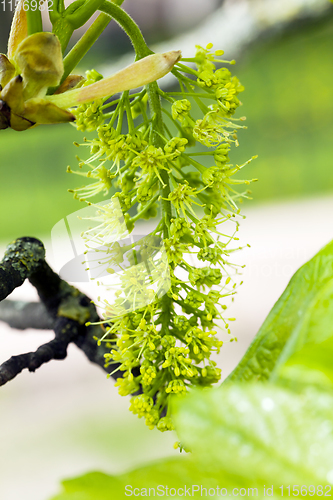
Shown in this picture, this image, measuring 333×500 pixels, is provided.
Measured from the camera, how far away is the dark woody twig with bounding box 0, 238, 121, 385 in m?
0.20

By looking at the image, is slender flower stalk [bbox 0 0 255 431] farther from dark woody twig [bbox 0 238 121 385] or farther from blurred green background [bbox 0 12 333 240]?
blurred green background [bbox 0 12 333 240]

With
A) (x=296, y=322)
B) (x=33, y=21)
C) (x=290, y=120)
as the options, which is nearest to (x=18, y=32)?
(x=33, y=21)

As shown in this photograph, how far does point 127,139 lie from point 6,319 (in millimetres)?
199

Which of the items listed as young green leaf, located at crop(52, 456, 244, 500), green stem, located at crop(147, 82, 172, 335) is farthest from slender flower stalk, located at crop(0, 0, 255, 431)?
young green leaf, located at crop(52, 456, 244, 500)

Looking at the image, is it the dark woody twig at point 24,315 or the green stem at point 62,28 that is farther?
the dark woody twig at point 24,315

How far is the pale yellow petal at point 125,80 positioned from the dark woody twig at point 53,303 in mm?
98

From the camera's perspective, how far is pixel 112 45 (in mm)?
1003

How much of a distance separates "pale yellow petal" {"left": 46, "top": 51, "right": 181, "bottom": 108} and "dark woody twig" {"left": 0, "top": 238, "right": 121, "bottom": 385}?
3.9 inches

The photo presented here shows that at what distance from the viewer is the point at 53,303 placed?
0.82 ft

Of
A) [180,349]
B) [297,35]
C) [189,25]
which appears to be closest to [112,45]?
[189,25]

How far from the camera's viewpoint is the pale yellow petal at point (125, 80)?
11 centimetres

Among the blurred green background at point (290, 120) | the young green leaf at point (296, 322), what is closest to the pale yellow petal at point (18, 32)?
the young green leaf at point (296, 322)

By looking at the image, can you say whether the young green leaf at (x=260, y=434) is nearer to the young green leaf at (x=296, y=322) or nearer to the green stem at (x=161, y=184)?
the young green leaf at (x=296, y=322)

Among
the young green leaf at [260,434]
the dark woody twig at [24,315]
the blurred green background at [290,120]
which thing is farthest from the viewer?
the blurred green background at [290,120]
